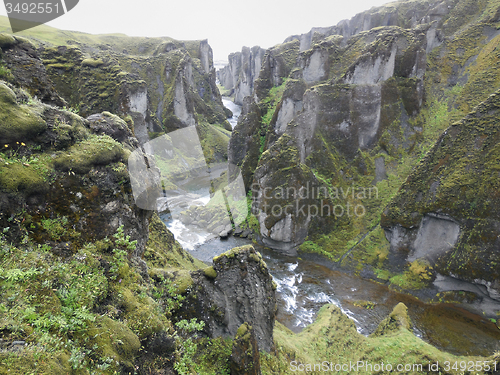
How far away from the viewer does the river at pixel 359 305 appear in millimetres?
16847

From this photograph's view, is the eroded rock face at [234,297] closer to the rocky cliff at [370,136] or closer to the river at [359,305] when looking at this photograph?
the river at [359,305]

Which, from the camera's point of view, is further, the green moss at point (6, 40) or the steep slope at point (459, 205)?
the steep slope at point (459, 205)

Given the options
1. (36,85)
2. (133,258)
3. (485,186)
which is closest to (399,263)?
(485,186)

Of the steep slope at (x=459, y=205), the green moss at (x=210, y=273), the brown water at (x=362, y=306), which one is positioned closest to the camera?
the green moss at (x=210, y=273)

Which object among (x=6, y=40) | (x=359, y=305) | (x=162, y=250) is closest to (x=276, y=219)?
(x=359, y=305)

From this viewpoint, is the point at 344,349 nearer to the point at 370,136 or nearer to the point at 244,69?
the point at 370,136

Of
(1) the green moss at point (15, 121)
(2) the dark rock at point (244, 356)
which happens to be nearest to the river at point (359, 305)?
(2) the dark rock at point (244, 356)

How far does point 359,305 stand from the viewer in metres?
20.1

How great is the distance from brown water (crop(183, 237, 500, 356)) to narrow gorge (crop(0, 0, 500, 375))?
5.7 inches

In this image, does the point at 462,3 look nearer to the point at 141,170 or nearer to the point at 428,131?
the point at 428,131

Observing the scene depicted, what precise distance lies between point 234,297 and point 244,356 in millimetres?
1876

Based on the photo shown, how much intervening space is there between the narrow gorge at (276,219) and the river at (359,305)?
5.1 inches

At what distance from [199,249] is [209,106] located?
55.8m

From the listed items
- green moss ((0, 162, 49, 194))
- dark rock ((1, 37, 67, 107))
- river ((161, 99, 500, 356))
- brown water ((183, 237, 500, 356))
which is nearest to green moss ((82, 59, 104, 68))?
dark rock ((1, 37, 67, 107))
